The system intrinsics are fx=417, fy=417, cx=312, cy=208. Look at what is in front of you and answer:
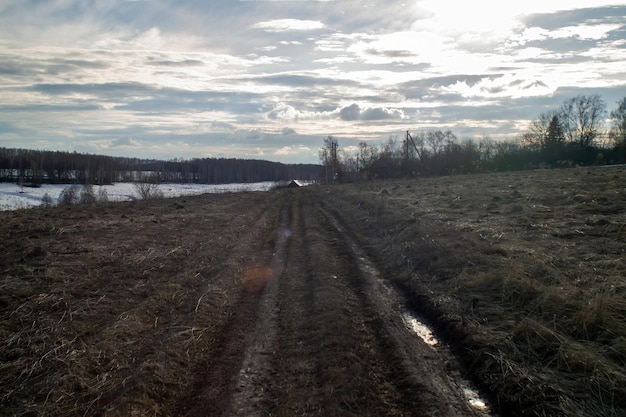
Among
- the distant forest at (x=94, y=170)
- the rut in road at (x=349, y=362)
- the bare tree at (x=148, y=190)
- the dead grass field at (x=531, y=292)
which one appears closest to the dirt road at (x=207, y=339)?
the rut in road at (x=349, y=362)

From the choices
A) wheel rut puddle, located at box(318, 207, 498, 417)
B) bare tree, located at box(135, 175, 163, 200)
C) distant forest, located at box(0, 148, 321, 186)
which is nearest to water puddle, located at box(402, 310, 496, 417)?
wheel rut puddle, located at box(318, 207, 498, 417)

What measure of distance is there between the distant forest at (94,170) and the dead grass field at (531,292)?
207 feet

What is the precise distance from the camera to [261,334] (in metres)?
6.95

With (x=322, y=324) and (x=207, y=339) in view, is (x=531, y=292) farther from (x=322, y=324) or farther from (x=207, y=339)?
(x=207, y=339)

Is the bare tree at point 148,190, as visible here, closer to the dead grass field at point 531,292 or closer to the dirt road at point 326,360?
the dead grass field at point 531,292

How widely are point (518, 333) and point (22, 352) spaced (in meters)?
7.15

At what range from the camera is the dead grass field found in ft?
16.1

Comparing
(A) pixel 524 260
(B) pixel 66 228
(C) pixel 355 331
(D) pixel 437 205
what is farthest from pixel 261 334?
(D) pixel 437 205

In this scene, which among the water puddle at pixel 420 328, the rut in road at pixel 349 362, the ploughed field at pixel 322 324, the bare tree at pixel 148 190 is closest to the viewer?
the rut in road at pixel 349 362

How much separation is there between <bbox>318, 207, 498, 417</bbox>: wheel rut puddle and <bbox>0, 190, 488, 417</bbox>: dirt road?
0.03m

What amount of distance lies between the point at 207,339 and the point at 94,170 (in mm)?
131264

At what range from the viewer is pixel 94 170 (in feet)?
399

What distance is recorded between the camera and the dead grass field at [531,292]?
4895mm

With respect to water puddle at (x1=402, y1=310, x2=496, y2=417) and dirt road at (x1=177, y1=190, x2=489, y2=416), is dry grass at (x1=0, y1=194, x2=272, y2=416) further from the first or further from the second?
water puddle at (x1=402, y1=310, x2=496, y2=417)
